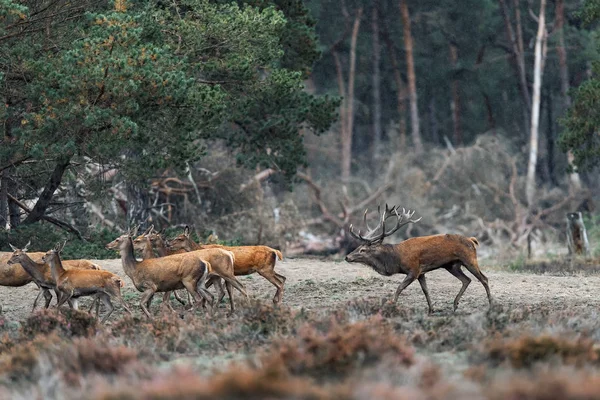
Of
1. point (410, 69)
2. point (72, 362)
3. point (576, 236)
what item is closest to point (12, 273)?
point (72, 362)

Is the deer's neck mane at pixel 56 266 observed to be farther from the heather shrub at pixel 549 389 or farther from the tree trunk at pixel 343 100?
the tree trunk at pixel 343 100

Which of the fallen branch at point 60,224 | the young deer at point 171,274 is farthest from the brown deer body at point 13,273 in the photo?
the fallen branch at point 60,224

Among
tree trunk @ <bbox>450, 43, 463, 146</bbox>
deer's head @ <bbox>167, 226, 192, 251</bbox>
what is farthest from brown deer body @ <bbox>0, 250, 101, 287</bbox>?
tree trunk @ <bbox>450, 43, 463, 146</bbox>

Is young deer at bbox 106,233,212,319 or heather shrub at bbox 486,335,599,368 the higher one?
young deer at bbox 106,233,212,319

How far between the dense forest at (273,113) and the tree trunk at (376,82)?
0.41ft

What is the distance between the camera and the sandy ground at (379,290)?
1683 cm

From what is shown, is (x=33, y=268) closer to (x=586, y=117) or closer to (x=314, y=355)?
(x=314, y=355)

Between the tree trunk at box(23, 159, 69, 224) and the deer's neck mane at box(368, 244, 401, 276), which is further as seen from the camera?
the tree trunk at box(23, 159, 69, 224)

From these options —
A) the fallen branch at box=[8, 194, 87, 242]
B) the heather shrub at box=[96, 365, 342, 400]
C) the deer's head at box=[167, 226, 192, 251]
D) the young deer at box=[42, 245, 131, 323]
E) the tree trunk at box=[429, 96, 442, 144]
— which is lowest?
the heather shrub at box=[96, 365, 342, 400]

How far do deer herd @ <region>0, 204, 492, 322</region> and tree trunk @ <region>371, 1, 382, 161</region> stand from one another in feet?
107

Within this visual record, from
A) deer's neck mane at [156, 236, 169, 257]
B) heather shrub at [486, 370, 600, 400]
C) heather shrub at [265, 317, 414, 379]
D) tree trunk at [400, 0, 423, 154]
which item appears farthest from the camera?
tree trunk at [400, 0, 423, 154]

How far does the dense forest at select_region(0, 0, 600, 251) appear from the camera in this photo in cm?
1916

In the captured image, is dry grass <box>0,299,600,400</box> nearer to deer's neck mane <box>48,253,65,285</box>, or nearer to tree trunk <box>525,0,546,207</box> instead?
deer's neck mane <box>48,253,65,285</box>

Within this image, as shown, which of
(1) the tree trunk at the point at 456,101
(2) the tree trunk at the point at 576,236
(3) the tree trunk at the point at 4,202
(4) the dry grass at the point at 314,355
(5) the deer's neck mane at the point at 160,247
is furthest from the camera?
(1) the tree trunk at the point at 456,101
